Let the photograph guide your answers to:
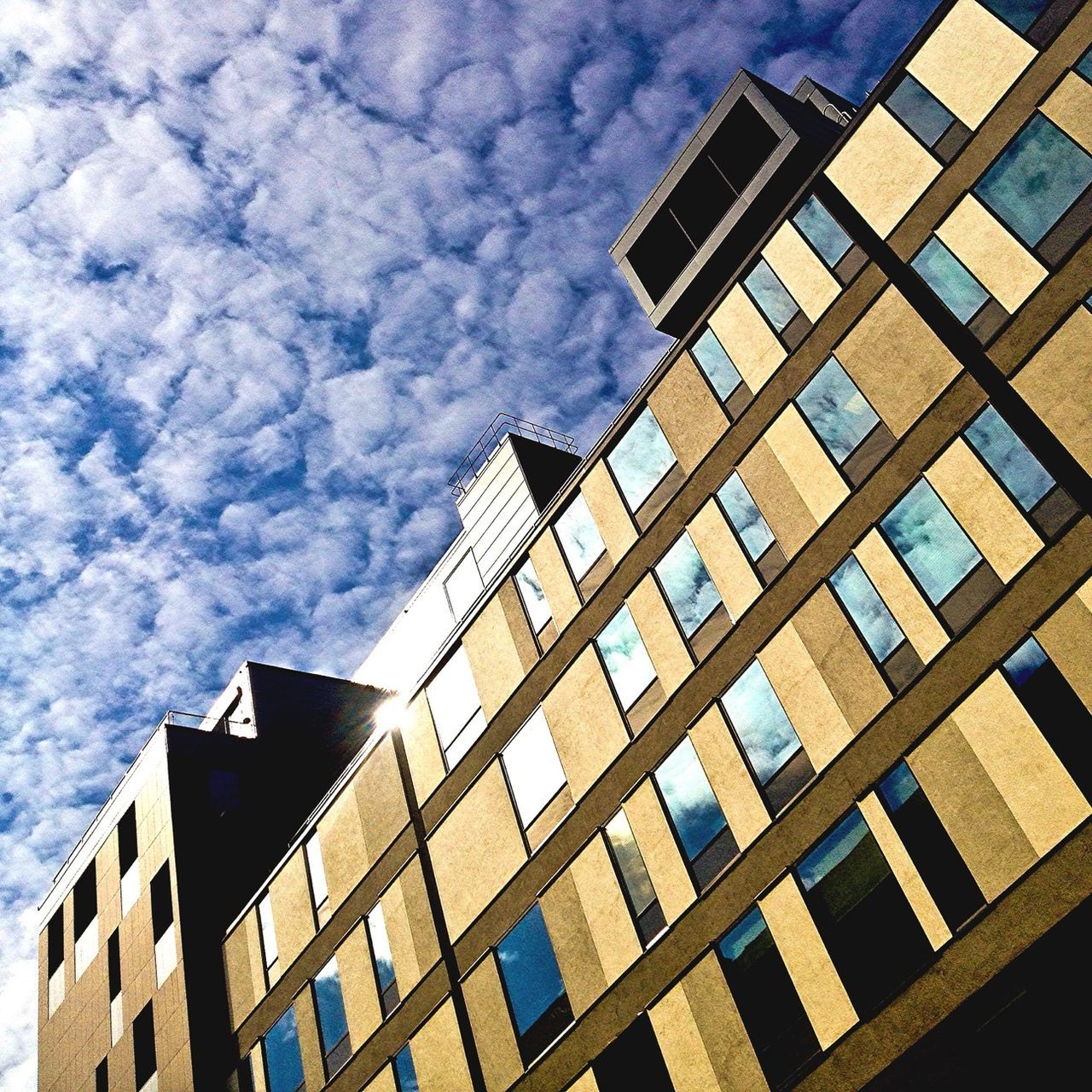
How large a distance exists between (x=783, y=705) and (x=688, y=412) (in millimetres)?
6851

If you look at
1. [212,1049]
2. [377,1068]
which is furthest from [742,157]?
[212,1049]

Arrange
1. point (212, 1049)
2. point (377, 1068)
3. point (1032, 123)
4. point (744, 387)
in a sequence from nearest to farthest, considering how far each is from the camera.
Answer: point (1032, 123), point (744, 387), point (377, 1068), point (212, 1049)

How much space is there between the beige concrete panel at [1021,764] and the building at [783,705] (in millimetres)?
45

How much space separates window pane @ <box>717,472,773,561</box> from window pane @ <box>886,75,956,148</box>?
284 inches

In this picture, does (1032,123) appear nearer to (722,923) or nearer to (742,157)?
(742,157)

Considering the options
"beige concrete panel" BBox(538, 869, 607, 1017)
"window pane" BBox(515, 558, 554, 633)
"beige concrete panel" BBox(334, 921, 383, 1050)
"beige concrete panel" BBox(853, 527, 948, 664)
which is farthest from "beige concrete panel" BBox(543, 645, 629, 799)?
"beige concrete panel" BBox(334, 921, 383, 1050)

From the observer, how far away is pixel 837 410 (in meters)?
17.5

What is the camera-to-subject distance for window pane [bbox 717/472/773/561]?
58.3ft

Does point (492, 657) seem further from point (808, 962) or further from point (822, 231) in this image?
point (822, 231)

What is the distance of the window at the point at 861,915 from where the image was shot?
1379 centimetres

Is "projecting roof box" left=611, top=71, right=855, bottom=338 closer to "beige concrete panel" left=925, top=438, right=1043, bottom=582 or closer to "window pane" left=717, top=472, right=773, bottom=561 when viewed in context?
"window pane" left=717, top=472, right=773, bottom=561

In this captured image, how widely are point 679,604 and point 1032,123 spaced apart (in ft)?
33.8

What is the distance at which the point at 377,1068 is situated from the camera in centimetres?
2127

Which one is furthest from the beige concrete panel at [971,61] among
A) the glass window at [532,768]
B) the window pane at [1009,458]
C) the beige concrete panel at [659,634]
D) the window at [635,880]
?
the window at [635,880]
